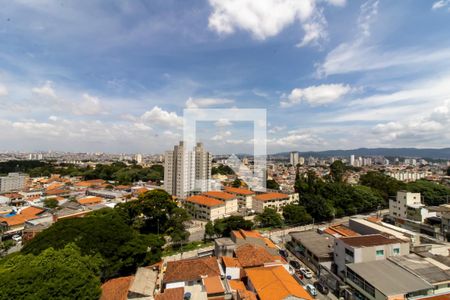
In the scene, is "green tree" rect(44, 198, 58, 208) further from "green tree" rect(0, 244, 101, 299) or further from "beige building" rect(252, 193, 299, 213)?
"beige building" rect(252, 193, 299, 213)

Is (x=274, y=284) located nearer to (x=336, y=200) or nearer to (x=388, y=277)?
(x=388, y=277)

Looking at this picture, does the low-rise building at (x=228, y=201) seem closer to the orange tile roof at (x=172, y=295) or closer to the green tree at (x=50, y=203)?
the orange tile roof at (x=172, y=295)

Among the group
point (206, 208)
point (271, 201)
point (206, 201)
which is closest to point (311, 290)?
point (206, 208)

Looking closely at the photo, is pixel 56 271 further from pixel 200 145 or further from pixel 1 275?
pixel 200 145

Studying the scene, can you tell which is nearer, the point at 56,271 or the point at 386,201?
the point at 56,271


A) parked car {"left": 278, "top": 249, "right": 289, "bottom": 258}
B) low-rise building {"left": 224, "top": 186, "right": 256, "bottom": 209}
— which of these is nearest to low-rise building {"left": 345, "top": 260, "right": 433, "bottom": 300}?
parked car {"left": 278, "top": 249, "right": 289, "bottom": 258}

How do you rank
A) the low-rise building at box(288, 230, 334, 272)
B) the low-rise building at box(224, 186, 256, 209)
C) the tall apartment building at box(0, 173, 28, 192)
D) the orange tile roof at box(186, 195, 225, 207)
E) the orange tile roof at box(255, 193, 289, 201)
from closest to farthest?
the low-rise building at box(288, 230, 334, 272), the orange tile roof at box(186, 195, 225, 207), the orange tile roof at box(255, 193, 289, 201), the low-rise building at box(224, 186, 256, 209), the tall apartment building at box(0, 173, 28, 192)

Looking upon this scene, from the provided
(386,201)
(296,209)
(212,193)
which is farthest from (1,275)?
(386,201)

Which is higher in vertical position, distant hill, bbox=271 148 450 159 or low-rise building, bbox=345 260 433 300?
distant hill, bbox=271 148 450 159
